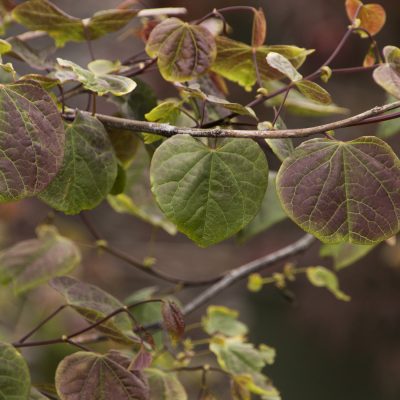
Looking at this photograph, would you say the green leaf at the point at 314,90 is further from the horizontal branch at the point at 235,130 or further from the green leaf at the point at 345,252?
the green leaf at the point at 345,252

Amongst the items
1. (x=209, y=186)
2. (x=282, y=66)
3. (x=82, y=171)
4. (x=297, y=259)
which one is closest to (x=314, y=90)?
(x=282, y=66)

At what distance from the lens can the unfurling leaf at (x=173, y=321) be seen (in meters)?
0.83

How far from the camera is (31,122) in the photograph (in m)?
0.73

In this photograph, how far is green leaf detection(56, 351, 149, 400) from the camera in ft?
2.63

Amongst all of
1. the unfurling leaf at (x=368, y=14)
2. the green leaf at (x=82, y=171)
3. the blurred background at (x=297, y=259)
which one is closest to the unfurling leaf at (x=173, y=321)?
the green leaf at (x=82, y=171)

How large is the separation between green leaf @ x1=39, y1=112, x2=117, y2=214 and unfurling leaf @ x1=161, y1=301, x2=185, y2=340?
0.16m

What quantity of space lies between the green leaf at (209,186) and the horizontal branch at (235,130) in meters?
0.01

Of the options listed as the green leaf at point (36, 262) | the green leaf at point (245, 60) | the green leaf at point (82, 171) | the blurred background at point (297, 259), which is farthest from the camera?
the blurred background at point (297, 259)

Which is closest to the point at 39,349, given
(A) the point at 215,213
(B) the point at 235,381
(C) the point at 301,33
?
(C) the point at 301,33

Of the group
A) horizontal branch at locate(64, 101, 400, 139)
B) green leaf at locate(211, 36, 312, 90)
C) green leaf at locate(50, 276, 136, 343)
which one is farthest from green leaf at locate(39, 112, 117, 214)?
green leaf at locate(211, 36, 312, 90)

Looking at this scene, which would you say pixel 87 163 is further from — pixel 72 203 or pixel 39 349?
pixel 39 349

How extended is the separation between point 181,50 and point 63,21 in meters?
0.22

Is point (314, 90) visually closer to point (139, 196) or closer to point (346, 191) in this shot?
point (346, 191)

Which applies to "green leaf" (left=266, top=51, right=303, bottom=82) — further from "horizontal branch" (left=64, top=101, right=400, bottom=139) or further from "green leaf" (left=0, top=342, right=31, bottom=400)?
"green leaf" (left=0, top=342, right=31, bottom=400)
